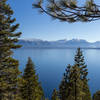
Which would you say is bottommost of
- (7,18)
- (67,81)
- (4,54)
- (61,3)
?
(67,81)

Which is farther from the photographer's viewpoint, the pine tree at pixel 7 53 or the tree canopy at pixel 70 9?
the pine tree at pixel 7 53

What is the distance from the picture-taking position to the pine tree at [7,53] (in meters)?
7.17

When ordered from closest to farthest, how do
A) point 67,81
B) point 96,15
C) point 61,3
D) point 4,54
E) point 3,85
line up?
point 96,15 → point 61,3 → point 3,85 → point 4,54 → point 67,81

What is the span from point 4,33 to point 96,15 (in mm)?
6391

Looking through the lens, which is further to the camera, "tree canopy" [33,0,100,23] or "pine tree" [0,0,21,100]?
"pine tree" [0,0,21,100]

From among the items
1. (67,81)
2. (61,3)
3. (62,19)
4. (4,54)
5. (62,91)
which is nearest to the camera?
(61,3)

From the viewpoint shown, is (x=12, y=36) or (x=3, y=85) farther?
(x=12, y=36)

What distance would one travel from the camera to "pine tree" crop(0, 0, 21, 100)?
7168 millimetres

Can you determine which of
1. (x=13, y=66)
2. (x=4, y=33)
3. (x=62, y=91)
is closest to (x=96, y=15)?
(x=4, y=33)

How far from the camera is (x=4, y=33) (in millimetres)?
7117

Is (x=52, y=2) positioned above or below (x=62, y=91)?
above

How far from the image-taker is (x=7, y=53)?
24.5 ft

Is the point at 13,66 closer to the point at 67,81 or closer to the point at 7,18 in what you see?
the point at 7,18

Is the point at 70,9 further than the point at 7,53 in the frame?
No
